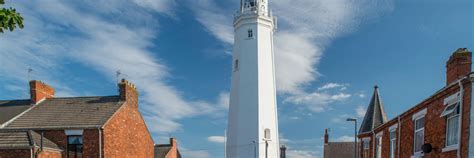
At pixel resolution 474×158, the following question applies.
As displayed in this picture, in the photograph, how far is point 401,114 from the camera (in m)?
15.4

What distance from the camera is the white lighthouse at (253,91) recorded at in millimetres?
31406

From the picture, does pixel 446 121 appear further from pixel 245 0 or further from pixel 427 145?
pixel 245 0

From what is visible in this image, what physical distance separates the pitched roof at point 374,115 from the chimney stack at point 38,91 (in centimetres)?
1993

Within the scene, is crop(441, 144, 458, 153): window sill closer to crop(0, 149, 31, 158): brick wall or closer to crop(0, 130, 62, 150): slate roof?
crop(0, 130, 62, 150): slate roof

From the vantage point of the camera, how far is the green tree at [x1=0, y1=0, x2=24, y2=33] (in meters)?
5.64

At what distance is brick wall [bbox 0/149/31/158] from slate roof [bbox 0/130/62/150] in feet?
0.64

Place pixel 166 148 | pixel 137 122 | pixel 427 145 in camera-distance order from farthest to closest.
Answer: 1. pixel 166 148
2. pixel 137 122
3. pixel 427 145

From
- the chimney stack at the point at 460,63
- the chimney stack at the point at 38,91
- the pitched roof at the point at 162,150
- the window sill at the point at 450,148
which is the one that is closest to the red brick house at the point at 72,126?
the chimney stack at the point at 38,91

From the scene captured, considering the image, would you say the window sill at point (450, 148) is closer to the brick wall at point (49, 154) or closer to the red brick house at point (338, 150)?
the brick wall at point (49, 154)

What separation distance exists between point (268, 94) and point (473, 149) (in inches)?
903

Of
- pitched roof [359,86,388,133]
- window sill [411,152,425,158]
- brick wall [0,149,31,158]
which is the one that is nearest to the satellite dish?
window sill [411,152,425,158]

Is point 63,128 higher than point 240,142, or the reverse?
point 63,128

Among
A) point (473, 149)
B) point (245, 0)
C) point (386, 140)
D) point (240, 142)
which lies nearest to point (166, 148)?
point (240, 142)

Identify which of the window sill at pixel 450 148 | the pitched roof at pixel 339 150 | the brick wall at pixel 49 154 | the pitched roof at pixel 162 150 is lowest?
the pitched roof at pixel 339 150
